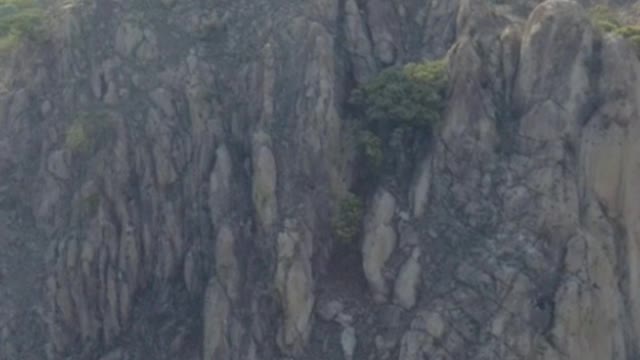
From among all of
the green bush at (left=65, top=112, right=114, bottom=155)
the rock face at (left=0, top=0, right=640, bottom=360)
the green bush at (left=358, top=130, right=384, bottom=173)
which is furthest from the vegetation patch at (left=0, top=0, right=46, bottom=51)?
the green bush at (left=358, top=130, right=384, bottom=173)

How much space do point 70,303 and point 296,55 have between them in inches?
643

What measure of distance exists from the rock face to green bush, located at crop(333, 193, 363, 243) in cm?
46

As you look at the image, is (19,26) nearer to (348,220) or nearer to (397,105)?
(397,105)

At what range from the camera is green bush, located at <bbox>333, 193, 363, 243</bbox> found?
130 feet

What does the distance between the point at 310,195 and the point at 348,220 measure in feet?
7.40

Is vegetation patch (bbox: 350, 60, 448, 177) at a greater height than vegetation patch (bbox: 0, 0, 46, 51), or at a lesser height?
lesser

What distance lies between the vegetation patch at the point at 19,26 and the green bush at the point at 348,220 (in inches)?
785

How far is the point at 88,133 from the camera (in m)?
43.1

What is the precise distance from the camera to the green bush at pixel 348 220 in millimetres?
39625

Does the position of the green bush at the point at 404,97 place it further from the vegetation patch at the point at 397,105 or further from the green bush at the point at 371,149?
the green bush at the point at 371,149

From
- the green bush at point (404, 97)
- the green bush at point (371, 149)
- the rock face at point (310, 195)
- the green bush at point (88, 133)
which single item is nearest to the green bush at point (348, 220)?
the rock face at point (310, 195)

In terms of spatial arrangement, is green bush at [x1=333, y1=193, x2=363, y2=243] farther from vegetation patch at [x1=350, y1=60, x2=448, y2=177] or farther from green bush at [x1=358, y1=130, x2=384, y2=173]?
vegetation patch at [x1=350, y1=60, x2=448, y2=177]

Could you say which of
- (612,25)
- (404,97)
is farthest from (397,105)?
(612,25)

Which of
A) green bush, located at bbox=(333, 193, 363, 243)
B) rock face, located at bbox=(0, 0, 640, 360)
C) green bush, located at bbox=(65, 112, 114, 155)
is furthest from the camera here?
green bush, located at bbox=(65, 112, 114, 155)
